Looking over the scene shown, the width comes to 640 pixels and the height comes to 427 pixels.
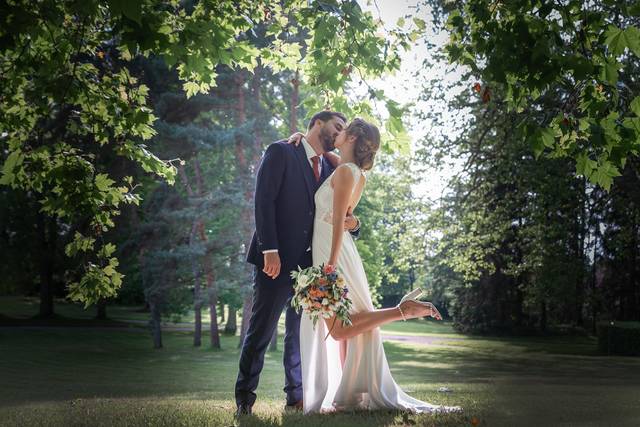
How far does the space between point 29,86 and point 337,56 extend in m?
3.23

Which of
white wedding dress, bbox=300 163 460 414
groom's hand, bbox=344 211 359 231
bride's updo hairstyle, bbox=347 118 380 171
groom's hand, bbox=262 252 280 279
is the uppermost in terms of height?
bride's updo hairstyle, bbox=347 118 380 171

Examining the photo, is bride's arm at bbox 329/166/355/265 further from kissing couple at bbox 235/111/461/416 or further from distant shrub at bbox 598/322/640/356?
distant shrub at bbox 598/322/640/356

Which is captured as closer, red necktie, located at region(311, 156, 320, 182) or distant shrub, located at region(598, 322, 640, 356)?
red necktie, located at region(311, 156, 320, 182)

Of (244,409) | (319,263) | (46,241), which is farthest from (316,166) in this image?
(46,241)

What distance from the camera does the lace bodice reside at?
5.70 m

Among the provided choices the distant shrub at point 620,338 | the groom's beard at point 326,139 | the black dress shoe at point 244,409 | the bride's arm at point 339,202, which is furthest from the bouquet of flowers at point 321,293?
the distant shrub at point 620,338

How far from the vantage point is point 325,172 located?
614 cm

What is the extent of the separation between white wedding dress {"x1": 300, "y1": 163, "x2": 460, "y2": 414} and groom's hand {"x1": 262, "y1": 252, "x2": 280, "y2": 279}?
0.38 m

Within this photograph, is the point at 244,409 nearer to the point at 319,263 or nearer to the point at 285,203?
the point at 319,263

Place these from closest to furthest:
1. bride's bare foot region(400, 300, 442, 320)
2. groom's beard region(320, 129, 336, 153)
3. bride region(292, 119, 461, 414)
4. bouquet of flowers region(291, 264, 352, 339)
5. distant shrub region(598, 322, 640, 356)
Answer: bouquet of flowers region(291, 264, 352, 339) → bride's bare foot region(400, 300, 442, 320) → bride region(292, 119, 461, 414) → groom's beard region(320, 129, 336, 153) → distant shrub region(598, 322, 640, 356)

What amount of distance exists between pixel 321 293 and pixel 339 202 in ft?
2.79

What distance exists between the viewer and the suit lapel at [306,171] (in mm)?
5852

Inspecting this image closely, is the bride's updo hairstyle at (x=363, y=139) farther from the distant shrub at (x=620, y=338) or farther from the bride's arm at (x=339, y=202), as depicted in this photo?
the distant shrub at (x=620, y=338)

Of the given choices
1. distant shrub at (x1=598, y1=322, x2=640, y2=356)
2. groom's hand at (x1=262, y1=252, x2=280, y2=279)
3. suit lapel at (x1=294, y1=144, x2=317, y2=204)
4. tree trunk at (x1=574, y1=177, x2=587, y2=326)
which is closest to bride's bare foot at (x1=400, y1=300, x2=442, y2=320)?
groom's hand at (x1=262, y1=252, x2=280, y2=279)
